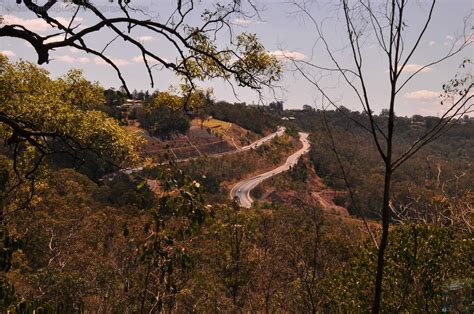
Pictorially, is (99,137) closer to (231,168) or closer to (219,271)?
(219,271)

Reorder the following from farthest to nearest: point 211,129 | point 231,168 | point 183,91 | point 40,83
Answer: point 211,129
point 231,168
point 40,83
point 183,91

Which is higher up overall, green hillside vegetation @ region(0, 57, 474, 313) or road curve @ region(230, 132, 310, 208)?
green hillside vegetation @ region(0, 57, 474, 313)

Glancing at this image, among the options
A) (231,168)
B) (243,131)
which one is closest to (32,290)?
(231,168)

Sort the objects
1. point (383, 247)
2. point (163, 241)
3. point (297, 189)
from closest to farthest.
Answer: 1. point (383, 247)
2. point (163, 241)
3. point (297, 189)

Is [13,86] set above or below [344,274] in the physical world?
above

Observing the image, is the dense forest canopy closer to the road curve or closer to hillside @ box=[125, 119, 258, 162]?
hillside @ box=[125, 119, 258, 162]

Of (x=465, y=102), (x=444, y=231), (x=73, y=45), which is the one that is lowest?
(x=444, y=231)

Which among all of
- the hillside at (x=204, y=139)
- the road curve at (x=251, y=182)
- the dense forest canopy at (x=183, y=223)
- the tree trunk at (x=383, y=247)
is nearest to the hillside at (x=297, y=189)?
the road curve at (x=251, y=182)

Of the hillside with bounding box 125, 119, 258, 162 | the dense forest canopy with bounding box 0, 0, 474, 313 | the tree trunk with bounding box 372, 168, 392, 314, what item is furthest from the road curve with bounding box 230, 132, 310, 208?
the tree trunk with bounding box 372, 168, 392, 314

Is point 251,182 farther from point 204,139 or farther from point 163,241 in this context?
point 163,241

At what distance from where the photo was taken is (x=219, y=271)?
64.4ft

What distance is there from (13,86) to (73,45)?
9959mm

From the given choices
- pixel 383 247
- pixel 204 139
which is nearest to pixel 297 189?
pixel 204 139

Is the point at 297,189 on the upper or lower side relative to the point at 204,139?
lower
